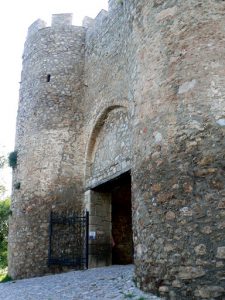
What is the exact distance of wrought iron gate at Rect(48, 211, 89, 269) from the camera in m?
9.55

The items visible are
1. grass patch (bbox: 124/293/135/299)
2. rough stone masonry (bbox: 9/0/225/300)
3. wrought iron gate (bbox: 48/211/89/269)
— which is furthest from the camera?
wrought iron gate (bbox: 48/211/89/269)

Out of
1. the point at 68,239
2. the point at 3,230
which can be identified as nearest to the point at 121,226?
the point at 68,239

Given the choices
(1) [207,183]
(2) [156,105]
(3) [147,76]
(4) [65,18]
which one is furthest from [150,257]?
(4) [65,18]

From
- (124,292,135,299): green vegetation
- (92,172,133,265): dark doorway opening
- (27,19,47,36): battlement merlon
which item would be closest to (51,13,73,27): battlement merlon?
(27,19,47,36): battlement merlon

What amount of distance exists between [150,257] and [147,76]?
2563 millimetres

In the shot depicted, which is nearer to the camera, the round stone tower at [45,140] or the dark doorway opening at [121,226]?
the round stone tower at [45,140]

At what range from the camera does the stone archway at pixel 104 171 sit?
9047 mm

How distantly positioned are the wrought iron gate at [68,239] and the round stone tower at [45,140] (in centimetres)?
25

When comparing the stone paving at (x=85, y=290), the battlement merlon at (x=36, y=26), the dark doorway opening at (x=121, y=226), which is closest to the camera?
the stone paving at (x=85, y=290)

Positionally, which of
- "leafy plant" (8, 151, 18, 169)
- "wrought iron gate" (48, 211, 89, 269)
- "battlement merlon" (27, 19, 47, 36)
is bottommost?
"wrought iron gate" (48, 211, 89, 269)

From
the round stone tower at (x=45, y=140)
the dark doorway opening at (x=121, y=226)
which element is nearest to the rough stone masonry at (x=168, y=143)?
the round stone tower at (x=45, y=140)

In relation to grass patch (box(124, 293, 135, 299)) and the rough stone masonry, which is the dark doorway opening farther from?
grass patch (box(124, 293, 135, 299))

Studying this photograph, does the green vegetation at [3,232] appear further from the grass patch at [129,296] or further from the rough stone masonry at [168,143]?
the grass patch at [129,296]

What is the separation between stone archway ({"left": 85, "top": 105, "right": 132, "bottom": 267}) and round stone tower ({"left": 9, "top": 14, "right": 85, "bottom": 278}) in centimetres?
49
